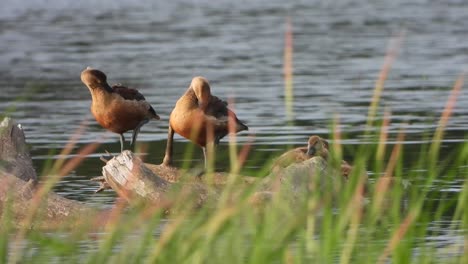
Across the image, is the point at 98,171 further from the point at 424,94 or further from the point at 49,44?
the point at 49,44

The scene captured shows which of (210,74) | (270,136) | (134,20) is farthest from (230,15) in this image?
(270,136)

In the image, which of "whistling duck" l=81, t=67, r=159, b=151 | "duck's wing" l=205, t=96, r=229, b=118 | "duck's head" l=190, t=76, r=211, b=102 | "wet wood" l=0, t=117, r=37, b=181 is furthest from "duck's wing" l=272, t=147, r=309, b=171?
"wet wood" l=0, t=117, r=37, b=181

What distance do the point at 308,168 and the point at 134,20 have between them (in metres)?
29.7

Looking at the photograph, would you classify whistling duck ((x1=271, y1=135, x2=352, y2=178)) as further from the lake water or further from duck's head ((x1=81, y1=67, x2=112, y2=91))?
duck's head ((x1=81, y1=67, x2=112, y2=91))

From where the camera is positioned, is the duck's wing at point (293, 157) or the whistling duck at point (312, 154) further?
the whistling duck at point (312, 154)

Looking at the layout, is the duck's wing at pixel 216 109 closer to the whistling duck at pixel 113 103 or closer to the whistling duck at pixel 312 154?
the whistling duck at pixel 312 154

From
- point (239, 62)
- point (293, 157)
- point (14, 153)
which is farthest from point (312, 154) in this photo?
point (239, 62)

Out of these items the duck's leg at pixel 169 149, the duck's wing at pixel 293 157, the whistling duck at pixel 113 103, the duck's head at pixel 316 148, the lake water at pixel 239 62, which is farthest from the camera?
the lake water at pixel 239 62

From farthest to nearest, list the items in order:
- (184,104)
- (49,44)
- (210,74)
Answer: (49,44) → (210,74) → (184,104)

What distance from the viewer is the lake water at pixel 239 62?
734 inches

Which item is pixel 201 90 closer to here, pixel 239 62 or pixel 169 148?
pixel 169 148

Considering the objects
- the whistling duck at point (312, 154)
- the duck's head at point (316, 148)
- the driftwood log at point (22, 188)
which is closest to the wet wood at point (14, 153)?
the driftwood log at point (22, 188)

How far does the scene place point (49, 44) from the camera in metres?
35.0

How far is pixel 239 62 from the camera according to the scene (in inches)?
1137
